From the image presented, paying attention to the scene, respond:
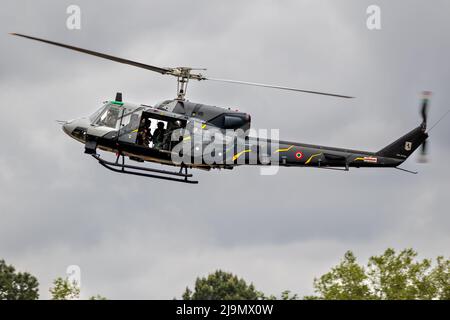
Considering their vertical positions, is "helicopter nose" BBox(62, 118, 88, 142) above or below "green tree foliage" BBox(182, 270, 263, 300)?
below

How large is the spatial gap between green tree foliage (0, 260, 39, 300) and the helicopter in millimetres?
76031

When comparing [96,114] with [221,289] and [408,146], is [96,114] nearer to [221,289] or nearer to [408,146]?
[408,146]

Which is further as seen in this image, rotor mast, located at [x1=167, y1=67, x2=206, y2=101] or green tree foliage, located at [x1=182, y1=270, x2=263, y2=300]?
green tree foliage, located at [x1=182, y1=270, x2=263, y2=300]

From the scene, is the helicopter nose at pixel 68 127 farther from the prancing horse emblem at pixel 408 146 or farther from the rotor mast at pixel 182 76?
the prancing horse emblem at pixel 408 146

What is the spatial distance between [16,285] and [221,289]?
2934 cm

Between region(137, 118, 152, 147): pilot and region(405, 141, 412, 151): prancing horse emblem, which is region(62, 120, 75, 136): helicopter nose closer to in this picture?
region(137, 118, 152, 147): pilot

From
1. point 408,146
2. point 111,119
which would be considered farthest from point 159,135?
point 408,146

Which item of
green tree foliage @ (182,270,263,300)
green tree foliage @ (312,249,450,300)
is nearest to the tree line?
green tree foliage @ (312,249,450,300)

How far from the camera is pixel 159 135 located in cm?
4612

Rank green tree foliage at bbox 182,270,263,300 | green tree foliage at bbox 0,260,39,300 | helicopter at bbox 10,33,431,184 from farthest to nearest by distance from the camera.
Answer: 1. green tree foliage at bbox 182,270,263,300
2. green tree foliage at bbox 0,260,39,300
3. helicopter at bbox 10,33,431,184

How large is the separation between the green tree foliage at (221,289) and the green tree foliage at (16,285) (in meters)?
22.8

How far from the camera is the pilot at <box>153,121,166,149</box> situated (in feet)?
151

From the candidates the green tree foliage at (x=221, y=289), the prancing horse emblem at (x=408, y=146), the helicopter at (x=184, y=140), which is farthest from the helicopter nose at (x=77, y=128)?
the green tree foliage at (x=221, y=289)
